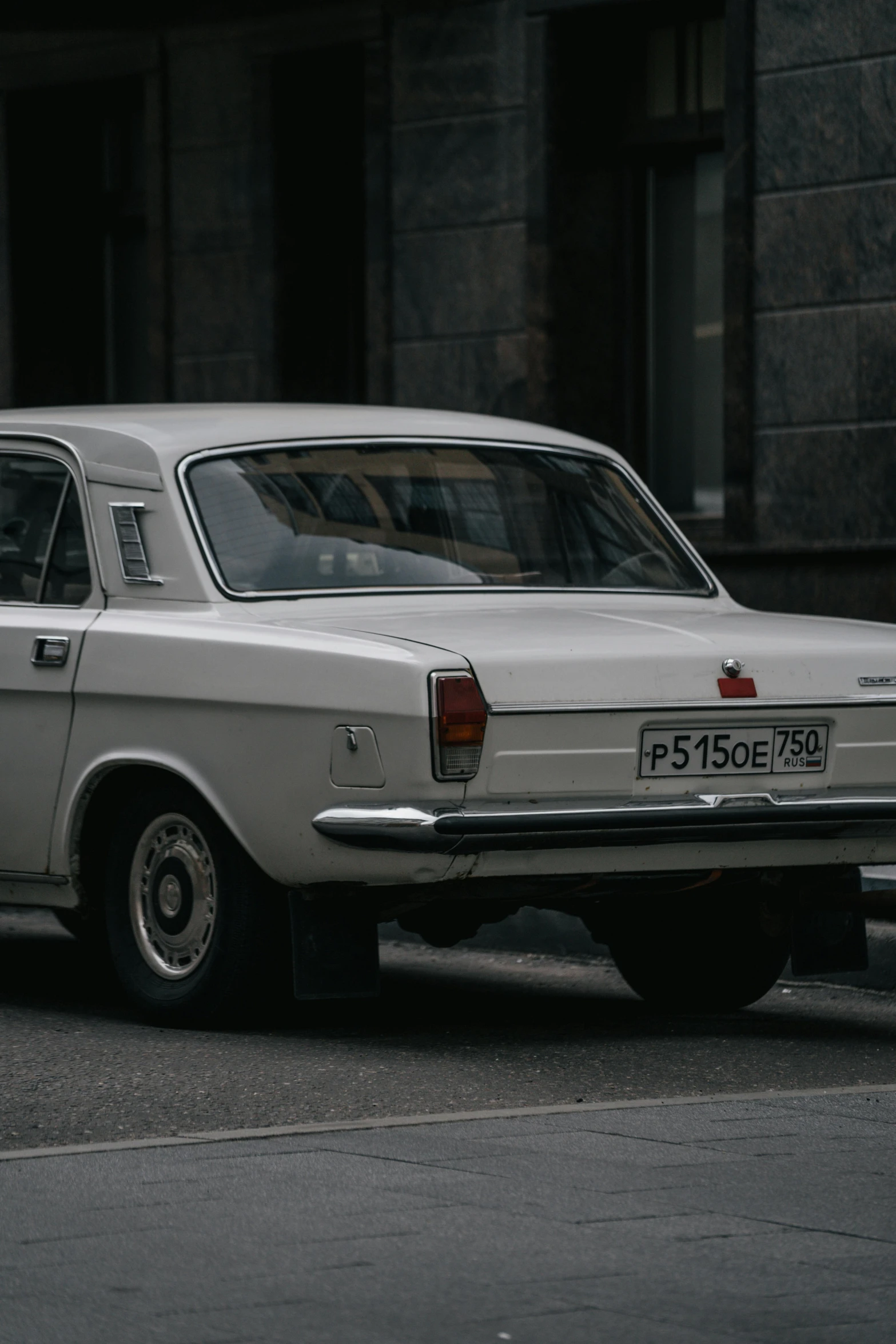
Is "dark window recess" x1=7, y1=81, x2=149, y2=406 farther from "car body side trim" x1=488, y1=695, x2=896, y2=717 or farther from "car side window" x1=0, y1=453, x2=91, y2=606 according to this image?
"car body side trim" x1=488, y1=695, x2=896, y2=717

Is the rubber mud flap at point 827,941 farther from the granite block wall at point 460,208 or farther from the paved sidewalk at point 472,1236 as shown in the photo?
the granite block wall at point 460,208

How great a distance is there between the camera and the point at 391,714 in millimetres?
6586

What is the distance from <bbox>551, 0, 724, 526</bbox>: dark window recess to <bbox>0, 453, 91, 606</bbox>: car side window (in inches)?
338

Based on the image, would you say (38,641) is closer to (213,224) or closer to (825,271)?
(825,271)

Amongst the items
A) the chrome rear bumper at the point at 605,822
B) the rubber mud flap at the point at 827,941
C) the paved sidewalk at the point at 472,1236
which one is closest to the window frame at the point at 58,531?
the chrome rear bumper at the point at 605,822

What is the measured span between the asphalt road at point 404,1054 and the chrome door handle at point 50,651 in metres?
1.02

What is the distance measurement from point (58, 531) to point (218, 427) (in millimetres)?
565

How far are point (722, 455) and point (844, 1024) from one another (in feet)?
28.1

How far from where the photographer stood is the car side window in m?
7.79

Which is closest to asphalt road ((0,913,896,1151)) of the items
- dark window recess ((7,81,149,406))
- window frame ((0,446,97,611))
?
window frame ((0,446,97,611))

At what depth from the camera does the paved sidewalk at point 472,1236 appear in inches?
166

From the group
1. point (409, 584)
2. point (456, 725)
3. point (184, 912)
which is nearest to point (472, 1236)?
point (456, 725)

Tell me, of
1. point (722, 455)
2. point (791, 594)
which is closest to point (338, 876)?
point (791, 594)

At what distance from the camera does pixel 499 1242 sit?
4680 millimetres
